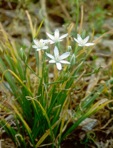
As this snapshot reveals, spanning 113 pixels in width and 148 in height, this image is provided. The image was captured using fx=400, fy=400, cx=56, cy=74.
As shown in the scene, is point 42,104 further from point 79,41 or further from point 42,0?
point 42,0

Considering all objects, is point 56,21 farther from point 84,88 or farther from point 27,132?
point 27,132

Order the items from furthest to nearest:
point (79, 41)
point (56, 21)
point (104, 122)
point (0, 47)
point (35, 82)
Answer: point (56, 21), point (104, 122), point (35, 82), point (0, 47), point (79, 41)

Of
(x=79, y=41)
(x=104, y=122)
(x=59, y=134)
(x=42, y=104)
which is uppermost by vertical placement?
(x=79, y=41)

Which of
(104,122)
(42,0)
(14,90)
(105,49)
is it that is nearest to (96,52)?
(105,49)

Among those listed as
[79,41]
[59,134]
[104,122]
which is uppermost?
[79,41]

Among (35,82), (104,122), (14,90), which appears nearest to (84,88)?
(104,122)

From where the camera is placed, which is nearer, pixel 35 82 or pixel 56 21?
pixel 35 82

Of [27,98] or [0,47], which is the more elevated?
[0,47]

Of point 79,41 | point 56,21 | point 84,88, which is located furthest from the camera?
point 56,21

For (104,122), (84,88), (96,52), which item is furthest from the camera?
(96,52)
